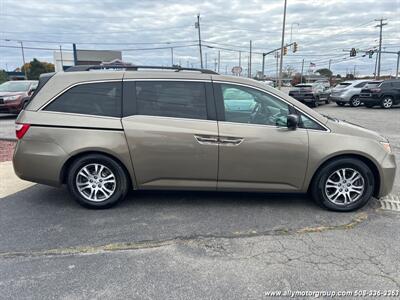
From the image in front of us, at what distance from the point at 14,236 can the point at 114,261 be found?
1287 millimetres

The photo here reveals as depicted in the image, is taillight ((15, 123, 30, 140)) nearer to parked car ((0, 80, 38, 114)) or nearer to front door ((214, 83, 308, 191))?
front door ((214, 83, 308, 191))

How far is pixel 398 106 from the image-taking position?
20.7m

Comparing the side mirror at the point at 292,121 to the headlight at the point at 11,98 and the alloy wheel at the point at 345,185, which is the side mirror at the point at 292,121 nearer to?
the alloy wheel at the point at 345,185

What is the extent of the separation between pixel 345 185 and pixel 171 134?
2.25 m

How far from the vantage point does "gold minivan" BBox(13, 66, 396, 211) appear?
12.8 feet

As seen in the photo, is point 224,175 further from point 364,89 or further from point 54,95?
point 364,89

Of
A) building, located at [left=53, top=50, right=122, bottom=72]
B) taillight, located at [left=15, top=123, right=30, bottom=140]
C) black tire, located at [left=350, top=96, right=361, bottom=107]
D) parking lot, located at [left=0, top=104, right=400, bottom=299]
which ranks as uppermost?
building, located at [left=53, top=50, right=122, bottom=72]

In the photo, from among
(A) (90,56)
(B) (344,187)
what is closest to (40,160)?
(B) (344,187)

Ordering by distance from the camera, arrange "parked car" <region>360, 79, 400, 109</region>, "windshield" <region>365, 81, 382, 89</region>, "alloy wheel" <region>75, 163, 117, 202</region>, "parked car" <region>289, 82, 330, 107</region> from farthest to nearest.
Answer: "parked car" <region>289, 82, 330, 107</region>
"windshield" <region>365, 81, 382, 89</region>
"parked car" <region>360, 79, 400, 109</region>
"alloy wheel" <region>75, 163, 117, 202</region>

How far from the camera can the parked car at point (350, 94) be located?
67.6 feet

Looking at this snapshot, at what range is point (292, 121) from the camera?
382 cm

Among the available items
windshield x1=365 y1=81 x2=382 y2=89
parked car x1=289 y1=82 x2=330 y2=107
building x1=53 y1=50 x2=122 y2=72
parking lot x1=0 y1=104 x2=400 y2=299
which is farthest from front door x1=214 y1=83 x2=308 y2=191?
building x1=53 y1=50 x2=122 y2=72

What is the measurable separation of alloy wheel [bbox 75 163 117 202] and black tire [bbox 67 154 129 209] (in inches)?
0.8

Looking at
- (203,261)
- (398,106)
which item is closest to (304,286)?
(203,261)
